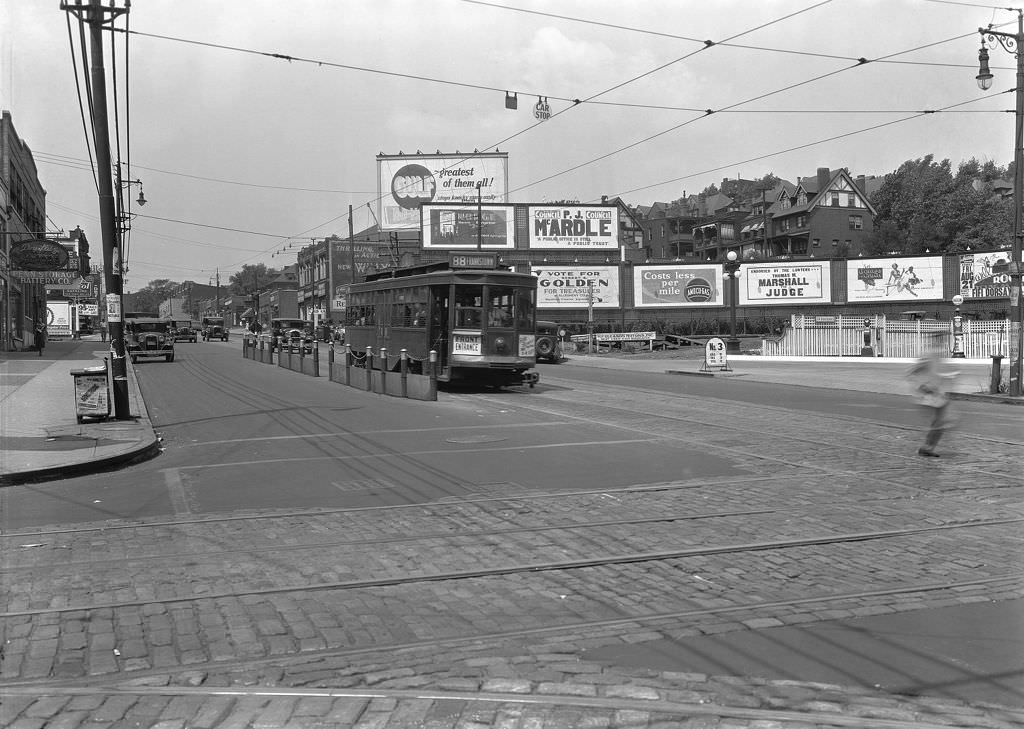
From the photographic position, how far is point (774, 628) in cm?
519

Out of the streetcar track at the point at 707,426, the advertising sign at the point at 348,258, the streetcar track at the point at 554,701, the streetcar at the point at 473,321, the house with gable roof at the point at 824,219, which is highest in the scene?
the house with gable roof at the point at 824,219

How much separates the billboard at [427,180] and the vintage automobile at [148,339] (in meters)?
27.8

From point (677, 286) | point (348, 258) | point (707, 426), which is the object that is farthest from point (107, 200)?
point (348, 258)

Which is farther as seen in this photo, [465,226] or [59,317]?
[59,317]

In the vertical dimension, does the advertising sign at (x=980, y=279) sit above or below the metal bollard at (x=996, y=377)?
above

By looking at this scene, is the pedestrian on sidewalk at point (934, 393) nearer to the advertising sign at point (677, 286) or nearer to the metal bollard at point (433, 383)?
the metal bollard at point (433, 383)

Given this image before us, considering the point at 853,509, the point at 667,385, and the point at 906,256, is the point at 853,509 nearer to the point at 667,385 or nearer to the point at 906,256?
the point at 667,385

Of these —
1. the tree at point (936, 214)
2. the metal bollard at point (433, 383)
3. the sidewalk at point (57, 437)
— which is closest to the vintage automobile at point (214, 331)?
the tree at point (936, 214)

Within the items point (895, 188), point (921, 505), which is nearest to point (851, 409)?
point (921, 505)

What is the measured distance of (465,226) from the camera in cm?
6425

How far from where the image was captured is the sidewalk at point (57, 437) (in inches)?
429

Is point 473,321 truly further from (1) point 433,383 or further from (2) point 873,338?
(2) point 873,338

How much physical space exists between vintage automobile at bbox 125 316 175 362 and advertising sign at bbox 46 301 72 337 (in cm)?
4697

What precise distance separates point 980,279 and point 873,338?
2051cm
